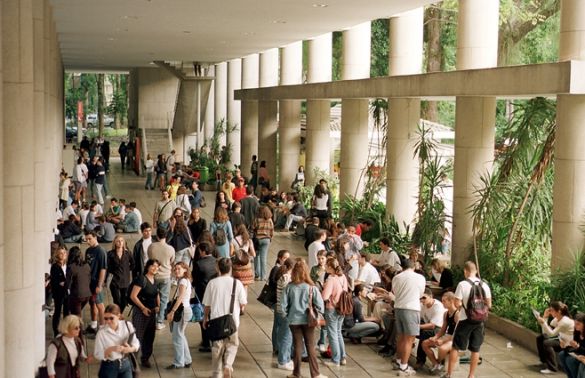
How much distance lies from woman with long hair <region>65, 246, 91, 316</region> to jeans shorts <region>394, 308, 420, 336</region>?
4.25 meters

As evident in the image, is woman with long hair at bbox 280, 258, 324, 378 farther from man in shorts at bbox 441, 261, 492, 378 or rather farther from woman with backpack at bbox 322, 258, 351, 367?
man in shorts at bbox 441, 261, 492, 378

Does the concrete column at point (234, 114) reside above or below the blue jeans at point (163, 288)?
above

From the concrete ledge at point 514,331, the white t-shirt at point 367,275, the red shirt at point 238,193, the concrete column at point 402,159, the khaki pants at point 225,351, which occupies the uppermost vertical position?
the concrete column at point 402,159

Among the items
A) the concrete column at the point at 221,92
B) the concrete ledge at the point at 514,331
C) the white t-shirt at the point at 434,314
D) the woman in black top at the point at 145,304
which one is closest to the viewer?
the woman in black top at the point at 145,304

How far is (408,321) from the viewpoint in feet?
39.0

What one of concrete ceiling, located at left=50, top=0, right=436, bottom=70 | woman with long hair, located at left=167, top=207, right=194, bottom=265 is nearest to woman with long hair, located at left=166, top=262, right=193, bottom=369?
woman with long hair, located at left=167, top=207, right=194, bottom=265

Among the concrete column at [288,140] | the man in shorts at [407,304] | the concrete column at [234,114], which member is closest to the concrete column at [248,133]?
the concrete column at [288,140]

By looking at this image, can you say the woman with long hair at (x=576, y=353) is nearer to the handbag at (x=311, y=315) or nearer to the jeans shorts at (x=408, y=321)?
the jeans shorts at (x=408, y=321)

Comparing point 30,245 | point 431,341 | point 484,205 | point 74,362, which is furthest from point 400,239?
point 74,362

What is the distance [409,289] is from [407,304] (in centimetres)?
19

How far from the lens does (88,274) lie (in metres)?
12.9

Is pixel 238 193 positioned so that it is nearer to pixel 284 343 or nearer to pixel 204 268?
pixel 204 268

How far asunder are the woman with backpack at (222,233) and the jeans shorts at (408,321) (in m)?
4.27

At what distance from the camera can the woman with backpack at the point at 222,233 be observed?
1548cm
